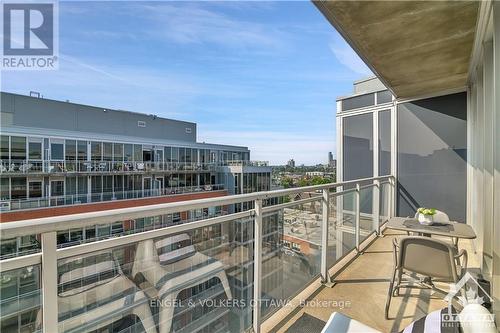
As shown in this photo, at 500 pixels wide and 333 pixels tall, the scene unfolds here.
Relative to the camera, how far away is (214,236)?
1.84 m

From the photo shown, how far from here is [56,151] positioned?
42.0ft

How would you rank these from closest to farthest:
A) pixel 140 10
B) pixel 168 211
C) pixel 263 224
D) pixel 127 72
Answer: pixel 168 211 → pixel 263 224 → pixel 140 10 → pixel 127 72

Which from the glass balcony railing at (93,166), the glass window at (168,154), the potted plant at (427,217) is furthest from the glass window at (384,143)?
the glass window at (168,154)

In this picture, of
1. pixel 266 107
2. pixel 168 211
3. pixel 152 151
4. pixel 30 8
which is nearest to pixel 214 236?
pixel 168 211

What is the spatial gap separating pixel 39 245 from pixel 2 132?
599 inches

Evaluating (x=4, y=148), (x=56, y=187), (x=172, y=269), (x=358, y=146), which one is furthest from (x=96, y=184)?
(x=172, y=269)

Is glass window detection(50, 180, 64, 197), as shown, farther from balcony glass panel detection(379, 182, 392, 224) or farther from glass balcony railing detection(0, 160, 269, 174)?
balcony glass panel detection(379, 182, 392, 224)

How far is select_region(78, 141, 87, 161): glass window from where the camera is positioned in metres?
13.6

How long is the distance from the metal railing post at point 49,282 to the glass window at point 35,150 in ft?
48.4

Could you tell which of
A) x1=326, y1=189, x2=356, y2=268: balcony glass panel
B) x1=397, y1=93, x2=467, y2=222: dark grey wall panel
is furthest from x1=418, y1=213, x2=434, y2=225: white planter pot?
x1=397, y1=93, x2=467, y2=222: dark grey wall panel

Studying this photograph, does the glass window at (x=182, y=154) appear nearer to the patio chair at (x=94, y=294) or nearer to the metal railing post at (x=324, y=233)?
the metal railing post at (x=324, y=233)

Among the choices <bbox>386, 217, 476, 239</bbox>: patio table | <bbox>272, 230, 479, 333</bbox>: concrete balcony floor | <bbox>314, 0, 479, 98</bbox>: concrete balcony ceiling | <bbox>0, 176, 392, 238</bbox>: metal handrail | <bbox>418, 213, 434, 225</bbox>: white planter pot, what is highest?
<bbox>314, 0, 479, 98</bbox>: concrete balcony ceiling

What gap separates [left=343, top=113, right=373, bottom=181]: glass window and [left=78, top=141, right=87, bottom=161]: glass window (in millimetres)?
13716

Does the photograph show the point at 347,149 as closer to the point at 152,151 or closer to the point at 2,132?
the point at 152,151
